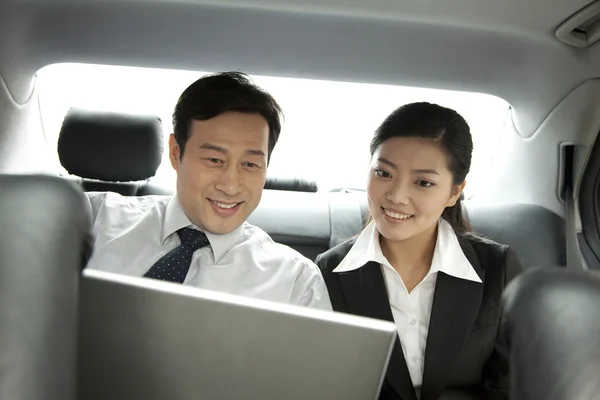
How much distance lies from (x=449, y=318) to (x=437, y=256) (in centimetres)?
15

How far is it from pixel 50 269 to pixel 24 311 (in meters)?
0.03

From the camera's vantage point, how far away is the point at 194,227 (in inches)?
53.5

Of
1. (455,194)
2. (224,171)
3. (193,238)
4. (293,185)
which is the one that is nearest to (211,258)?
(193,238)

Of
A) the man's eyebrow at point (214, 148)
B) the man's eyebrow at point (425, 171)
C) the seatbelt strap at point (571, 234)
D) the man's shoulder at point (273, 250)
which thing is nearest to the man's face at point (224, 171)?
the man's eyebrow at point (214, 148)

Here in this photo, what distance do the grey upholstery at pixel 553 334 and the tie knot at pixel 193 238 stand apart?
95cm

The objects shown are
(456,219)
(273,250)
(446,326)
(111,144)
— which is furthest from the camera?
(111,144)

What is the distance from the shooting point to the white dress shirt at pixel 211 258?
1.29m

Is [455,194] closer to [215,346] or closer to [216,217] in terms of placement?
[216,217]

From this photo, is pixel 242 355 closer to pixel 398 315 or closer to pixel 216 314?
pixel 216 314

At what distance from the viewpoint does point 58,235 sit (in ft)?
1.48

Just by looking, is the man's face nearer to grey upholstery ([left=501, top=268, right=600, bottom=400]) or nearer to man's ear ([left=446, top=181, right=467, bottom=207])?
man's ear ([left=446, top=181, right=467, bottom=207])

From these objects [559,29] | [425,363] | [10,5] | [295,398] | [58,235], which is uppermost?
[559,29]

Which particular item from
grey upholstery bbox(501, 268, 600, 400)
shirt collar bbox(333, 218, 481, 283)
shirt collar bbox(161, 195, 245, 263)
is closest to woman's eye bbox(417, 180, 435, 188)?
shirt collar bbox(333, 218, 481, 283)

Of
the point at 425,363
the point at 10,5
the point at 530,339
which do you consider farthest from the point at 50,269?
the point at 10,5
